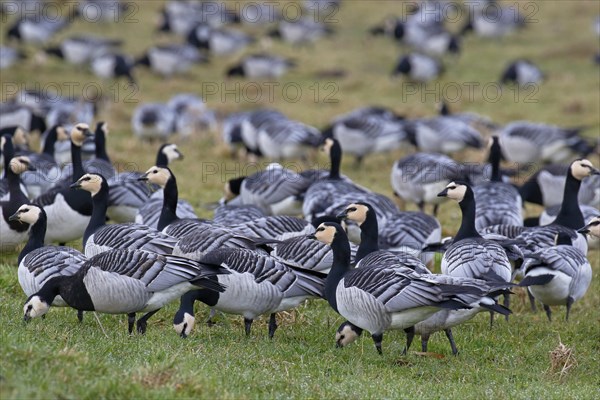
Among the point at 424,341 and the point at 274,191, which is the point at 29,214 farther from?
the point at 274,191

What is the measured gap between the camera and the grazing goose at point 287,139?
17.4 m

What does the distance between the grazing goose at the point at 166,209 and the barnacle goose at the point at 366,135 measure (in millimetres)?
6130

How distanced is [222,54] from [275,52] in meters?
1.89

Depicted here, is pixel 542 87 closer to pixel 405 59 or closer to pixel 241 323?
pixel 405 59

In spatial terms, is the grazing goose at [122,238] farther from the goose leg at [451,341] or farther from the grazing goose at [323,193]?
the grazing goose at [323,193]

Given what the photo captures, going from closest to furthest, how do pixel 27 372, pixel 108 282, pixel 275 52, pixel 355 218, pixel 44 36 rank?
1. pixel 27 372
2. pixel 108 282
3. pixel 355 218
4. pixel 44 36
5. pixel 275 52

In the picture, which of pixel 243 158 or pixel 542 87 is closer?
pixel 243 158

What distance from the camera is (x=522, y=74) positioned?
2580cm

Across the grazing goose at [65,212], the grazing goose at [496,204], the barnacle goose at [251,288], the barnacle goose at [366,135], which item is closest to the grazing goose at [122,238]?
the barnacle goose at [251,288]

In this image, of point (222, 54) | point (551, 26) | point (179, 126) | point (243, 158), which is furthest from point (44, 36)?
point (551, 26)

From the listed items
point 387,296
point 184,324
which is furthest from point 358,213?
point 184,324

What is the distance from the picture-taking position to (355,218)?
9438mm

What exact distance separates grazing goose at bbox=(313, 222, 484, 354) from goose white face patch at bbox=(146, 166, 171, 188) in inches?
124

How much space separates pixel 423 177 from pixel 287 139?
388 centimetres
